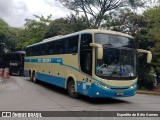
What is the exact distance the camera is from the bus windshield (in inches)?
472

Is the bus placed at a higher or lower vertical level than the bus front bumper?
higher

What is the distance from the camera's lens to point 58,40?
55.0 ft

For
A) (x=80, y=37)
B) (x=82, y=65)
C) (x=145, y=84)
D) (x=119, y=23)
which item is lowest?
(x=145, y=84)

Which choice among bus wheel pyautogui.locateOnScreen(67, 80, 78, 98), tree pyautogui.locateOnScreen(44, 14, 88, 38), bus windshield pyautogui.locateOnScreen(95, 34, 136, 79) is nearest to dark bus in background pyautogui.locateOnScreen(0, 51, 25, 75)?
tree pyautogui.locateOnScreen(44, 14, 88, 38)

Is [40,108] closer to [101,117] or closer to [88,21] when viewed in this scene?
[101,117]

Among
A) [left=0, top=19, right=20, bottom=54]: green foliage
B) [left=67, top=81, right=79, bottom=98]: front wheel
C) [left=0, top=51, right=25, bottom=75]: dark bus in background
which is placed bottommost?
[left=67, top=81, right=79, bottom=98]: front wheel

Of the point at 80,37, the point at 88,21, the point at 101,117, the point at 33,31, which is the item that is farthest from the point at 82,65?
the point at 33,31

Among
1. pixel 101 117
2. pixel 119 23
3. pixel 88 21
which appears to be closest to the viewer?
pixel 101 117

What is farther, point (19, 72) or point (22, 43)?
point (22, 43)

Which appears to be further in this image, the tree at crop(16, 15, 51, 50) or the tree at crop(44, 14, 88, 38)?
the tree at crop(16, 15, 51, 50)

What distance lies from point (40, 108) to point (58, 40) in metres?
6.81

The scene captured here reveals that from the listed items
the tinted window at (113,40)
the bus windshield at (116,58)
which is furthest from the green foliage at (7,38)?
the bus windshield at (116,58)

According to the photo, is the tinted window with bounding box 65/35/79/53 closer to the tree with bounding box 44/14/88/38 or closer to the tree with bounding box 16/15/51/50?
the tree with bounding box 44/14/88/38

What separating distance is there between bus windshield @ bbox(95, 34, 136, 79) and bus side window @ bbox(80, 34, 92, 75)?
478 millimetres
